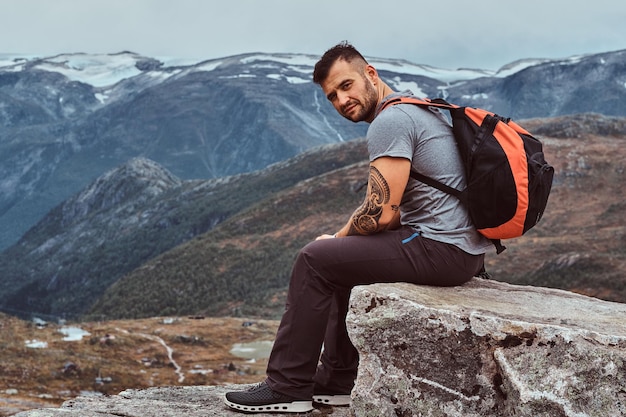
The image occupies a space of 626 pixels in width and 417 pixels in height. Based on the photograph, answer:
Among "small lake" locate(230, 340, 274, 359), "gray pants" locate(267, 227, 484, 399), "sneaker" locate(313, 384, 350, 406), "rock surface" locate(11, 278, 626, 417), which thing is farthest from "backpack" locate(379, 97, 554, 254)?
"small lake" locate(230, 340, 274, 359)

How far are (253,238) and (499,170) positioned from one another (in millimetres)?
97937

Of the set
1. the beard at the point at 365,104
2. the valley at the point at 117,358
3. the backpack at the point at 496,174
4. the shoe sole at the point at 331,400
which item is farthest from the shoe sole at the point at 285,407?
the valley at the point at 117,358

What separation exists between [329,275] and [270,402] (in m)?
1.55

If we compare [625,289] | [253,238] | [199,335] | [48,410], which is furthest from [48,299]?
[48,410]

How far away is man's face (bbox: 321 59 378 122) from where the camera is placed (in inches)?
258

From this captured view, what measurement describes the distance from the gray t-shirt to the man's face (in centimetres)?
27

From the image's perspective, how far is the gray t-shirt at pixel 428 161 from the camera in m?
6.05

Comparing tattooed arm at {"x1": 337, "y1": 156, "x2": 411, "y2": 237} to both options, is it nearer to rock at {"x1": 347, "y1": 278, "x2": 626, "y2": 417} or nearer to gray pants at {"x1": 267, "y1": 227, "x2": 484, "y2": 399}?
gray pants at {"x1": 267, "y1": 227, "x2": 484, "y2": 399}

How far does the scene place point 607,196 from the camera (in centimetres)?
7412

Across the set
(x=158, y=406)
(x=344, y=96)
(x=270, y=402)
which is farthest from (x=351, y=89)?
(x=158, y=406)

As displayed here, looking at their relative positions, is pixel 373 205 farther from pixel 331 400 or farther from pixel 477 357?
pixel 331 400

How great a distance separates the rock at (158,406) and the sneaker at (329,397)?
67mm

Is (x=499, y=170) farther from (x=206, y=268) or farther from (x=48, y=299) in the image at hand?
(x=48, y=299)

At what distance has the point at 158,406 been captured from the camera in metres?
7.57
